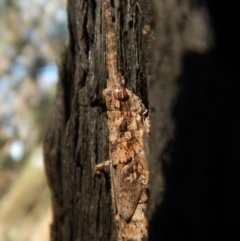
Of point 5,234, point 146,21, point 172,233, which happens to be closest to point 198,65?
point 146,21

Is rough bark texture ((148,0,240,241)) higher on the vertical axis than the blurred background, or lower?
lower

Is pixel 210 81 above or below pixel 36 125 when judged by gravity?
below

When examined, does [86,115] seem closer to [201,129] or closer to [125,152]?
[125,152]

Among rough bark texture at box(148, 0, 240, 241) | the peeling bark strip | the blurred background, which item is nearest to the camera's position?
rough bark texture at box(148, 0, 240, 241)

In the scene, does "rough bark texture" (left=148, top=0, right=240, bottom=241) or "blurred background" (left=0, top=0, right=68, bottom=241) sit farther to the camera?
"blurred background" (left=0, top=0, right=68, bottom=241)

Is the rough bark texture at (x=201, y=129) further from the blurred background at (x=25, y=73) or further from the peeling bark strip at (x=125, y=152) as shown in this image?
the blurred background at (x=25, y=73)

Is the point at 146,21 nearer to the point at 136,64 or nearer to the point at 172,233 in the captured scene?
the point at 136,64

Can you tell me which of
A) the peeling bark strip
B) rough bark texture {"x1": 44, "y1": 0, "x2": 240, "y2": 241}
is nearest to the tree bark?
the peeling bark strip

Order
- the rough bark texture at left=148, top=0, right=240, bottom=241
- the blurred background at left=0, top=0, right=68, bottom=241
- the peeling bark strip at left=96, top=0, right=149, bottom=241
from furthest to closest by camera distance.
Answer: the blurred background at left=0, top=0, right=68, bottom=241 → the peeling bark strip at left=96, top=0, right=149, bottom=241 → the rough bark texture at left=148, top=0, right=240, bottom=241

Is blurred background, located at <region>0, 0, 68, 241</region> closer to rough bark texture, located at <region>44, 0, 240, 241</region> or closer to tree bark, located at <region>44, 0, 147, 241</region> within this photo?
tree bark, located at <region>44, 0, 147, 241</region>
